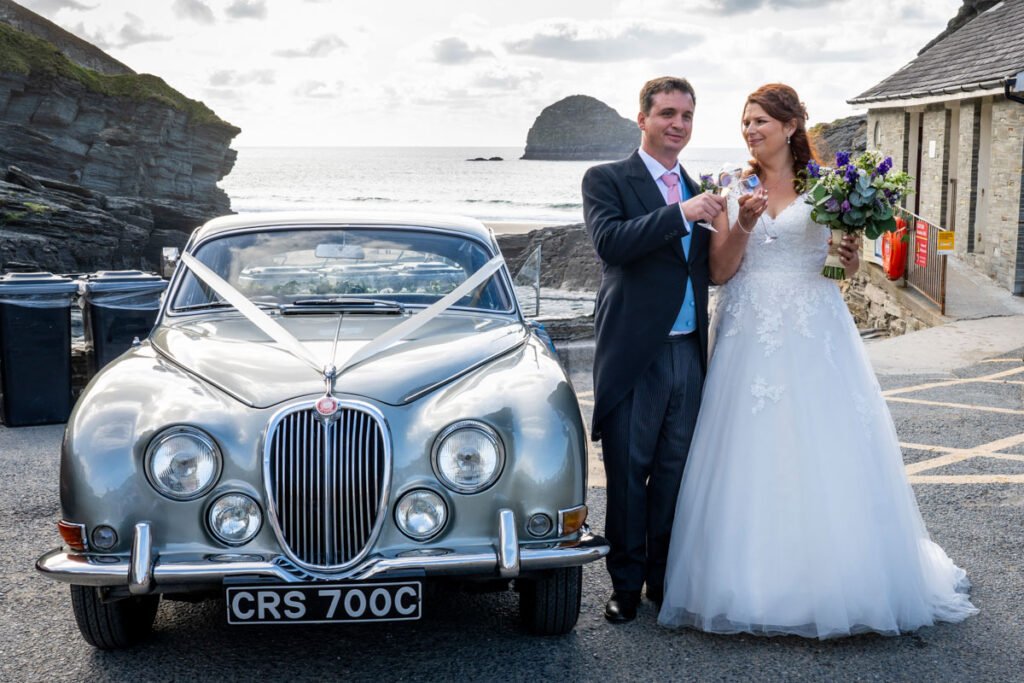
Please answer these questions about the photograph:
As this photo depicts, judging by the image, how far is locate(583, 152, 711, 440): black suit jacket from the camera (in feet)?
13.5

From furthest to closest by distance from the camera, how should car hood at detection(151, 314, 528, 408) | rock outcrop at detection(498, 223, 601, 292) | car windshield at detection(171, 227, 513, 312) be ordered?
rock outcrop at detection(498, 223, 601, 292), car windshield at detection(171, 227, 513, 312), car hood at detection(151, 314, 528, 408)

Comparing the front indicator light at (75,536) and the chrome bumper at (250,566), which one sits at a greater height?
the front indicator light at (75,536)

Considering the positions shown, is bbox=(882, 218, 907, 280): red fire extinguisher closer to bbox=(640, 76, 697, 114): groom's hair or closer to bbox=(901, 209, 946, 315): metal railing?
bbox=(901, 209, 946, 315): metal railing

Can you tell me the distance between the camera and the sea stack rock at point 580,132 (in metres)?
154

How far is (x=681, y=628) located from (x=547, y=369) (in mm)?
1150

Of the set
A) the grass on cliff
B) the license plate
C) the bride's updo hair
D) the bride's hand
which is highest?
Result: the grass on cliff

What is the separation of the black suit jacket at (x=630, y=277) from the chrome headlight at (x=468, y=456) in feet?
2.42

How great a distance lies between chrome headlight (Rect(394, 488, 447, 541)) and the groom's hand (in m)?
1.39

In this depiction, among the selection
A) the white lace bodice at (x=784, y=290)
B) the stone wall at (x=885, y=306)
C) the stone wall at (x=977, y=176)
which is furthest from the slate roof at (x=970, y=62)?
the white lace bodice at (x=784, y=290)

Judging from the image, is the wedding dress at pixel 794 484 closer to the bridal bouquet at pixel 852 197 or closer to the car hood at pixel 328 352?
the bridal bouquet at pixel 852 197

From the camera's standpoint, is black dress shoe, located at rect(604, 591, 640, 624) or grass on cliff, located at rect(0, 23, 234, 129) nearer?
black dress shoe, located at rect(604, 591, 640, 624)

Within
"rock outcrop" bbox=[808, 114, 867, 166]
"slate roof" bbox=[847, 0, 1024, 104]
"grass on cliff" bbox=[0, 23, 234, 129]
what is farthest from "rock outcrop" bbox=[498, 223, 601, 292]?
"grass on cliff" bbox=[0, 23, 234, 129]

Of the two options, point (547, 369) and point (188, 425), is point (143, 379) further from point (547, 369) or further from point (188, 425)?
point (547, 369)

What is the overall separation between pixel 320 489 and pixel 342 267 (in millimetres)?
1713
